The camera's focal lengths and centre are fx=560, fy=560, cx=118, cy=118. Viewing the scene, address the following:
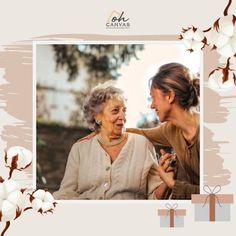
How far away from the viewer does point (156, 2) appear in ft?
10.0

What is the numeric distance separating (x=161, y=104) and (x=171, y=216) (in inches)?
24.2

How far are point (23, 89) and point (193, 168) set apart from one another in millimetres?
1026

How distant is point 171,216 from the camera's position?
306 cm

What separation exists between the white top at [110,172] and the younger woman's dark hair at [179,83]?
0.30 m

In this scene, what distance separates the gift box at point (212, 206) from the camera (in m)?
3.05

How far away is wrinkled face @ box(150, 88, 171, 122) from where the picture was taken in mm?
3064

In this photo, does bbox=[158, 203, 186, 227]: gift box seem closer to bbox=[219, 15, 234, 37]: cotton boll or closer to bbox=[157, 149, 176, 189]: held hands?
bbox=[157, 149, 176, 189]: held hands

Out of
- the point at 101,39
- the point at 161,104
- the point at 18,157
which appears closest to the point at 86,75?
the point at 101,39

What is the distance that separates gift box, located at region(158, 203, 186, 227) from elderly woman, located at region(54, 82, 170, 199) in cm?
10

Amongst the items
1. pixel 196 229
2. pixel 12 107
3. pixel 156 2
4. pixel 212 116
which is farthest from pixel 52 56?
pixel 196 229

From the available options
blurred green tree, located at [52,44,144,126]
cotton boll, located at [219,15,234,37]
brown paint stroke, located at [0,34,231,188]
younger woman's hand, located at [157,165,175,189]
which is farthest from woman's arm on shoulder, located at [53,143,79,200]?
cotton boll, located at [219,15,234,37]

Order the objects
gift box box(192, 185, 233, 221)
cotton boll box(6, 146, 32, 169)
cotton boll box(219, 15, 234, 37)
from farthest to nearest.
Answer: gift box box(192, 185, 233, 221)
cotton boll box(6, 146, 32, 169)
cotton boll box(219, 15, 234, 37)

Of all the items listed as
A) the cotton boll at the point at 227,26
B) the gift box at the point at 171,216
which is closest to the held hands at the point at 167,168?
the gift box at the point at 171,216

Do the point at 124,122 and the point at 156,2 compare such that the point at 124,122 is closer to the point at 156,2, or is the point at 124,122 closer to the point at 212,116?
→ the point at 212,116
